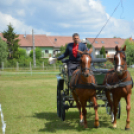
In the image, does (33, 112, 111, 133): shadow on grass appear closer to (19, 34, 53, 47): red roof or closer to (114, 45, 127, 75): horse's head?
(114, 45, 127, 75): horse's head

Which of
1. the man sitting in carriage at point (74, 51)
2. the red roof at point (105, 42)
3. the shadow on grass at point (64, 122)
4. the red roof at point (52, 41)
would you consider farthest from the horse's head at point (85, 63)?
the red roof at point (105, 42)

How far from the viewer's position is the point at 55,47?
75.3m

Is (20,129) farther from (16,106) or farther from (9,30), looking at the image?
(9,30)

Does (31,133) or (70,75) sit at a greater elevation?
(70,75)

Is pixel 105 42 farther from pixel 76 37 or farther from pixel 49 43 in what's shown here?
pixel 76 37

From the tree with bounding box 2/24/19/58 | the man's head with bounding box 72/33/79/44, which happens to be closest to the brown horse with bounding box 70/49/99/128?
the man's head with bounding box 72/33/79/44

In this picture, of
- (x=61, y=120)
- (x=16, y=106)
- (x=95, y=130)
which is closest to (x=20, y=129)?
(x=61, y=120)

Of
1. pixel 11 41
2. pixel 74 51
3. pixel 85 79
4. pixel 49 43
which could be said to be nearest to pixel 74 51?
pixel 74 51

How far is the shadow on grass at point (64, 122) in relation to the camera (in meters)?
6.54

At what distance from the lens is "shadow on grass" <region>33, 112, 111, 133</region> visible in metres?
6.54

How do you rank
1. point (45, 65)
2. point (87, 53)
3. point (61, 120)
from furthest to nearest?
point (45, 65) → point (61, 120) → point (87, 53)

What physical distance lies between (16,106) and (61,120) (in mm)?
3392

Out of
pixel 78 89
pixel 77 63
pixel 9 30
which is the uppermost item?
pixel 9 30

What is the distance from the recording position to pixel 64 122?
7.33 meters
